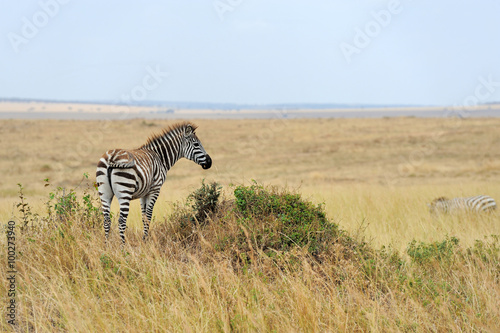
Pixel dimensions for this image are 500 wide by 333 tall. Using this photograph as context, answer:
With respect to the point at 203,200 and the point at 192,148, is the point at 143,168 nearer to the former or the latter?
the point at 192,148

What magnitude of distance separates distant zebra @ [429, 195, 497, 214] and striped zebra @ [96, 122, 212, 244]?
6.67 meters

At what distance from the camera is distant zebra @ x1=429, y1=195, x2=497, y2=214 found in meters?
11.6

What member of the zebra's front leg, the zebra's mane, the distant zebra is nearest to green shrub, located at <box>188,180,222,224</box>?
the zebra's front leg

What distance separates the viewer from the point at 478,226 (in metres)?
10.6

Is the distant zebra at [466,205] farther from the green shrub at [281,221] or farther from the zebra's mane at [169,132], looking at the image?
the zebra's mane at [169,132]

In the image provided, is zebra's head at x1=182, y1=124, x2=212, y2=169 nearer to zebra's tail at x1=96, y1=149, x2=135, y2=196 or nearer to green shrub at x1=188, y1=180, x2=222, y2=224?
green shrub at x1=188, y1=180, x2=222, y2=224

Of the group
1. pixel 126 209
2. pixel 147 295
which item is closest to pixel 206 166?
pixel 126 209

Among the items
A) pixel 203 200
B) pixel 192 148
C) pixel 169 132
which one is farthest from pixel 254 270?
pixel 169 132

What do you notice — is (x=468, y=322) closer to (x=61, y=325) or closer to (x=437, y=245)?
(x=437, y=245)

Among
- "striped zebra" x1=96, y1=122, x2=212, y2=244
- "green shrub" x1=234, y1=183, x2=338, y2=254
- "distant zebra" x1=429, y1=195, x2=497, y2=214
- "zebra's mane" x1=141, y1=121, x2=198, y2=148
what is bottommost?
"distant zebra" x1=429, y1=195, x2=497, y2=214

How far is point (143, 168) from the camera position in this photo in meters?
6.52

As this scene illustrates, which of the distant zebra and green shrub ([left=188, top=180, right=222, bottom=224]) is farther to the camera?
the distant zebra

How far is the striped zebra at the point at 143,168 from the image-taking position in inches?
246

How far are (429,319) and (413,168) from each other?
2130 centimetres
